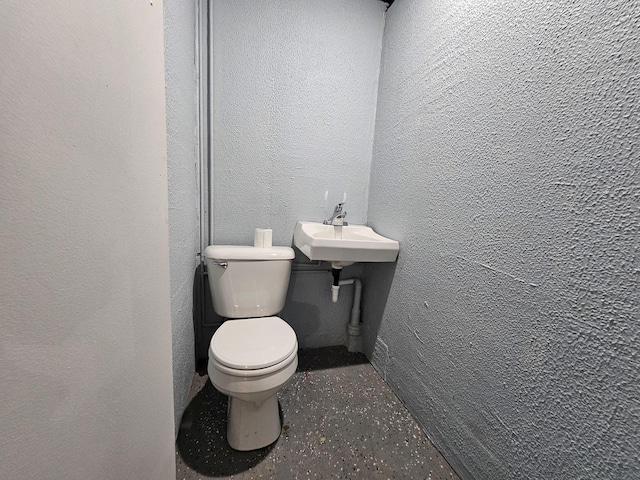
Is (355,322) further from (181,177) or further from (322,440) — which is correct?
(181,177)

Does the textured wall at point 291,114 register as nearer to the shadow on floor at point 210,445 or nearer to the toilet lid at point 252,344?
the toilet lid at point 252,344

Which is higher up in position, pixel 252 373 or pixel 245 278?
pixel 245 278

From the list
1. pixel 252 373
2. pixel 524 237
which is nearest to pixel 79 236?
pixel 252 373

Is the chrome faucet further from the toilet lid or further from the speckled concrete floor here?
→ the speckled concrete floor

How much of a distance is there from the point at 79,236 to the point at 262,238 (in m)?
0.97

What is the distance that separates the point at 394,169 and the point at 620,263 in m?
0.96

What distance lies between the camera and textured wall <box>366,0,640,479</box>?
0.55 meters

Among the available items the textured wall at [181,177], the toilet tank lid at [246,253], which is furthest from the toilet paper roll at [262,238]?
the textured wall at [181,177]

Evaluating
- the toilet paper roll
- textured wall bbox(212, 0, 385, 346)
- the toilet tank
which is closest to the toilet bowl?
the toilet tank

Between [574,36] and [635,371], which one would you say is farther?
[574,36]

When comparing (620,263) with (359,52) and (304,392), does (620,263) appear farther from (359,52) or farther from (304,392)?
(359,52)

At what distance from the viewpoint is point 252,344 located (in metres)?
1.00

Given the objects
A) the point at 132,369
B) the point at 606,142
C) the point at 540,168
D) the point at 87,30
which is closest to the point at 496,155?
the point at 540,168

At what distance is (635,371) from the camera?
1.70 feet
